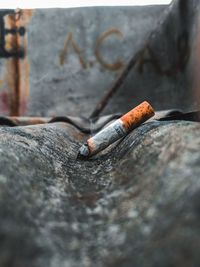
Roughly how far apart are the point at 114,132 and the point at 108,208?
21.6 inches

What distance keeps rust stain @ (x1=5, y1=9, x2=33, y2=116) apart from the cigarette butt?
2472mm

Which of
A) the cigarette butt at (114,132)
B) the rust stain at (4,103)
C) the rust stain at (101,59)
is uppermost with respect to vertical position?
the rust stain at (101,59)

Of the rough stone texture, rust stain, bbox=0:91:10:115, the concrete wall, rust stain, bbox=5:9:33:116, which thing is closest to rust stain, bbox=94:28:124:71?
the concrete wall

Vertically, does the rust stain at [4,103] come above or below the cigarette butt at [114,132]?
below

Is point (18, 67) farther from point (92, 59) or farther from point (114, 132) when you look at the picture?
point (114, 132)

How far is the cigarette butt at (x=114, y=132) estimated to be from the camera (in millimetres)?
1034

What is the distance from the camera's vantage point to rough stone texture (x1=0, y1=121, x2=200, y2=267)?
1.20ft

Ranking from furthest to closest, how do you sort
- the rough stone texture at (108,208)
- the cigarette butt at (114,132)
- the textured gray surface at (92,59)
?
1. the textured gray surface at (92,59)
2. the cigarette butt at (114,132)
3. the rough stone texture at (108,208)

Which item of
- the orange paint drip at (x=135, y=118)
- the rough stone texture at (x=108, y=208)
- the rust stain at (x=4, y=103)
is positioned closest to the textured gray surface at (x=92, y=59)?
the rust stain at (x=4, y=103)

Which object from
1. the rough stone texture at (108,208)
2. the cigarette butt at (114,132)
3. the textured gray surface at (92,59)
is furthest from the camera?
the textured gray surface at (92,59)

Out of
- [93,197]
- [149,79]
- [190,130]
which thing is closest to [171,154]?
[190,130]

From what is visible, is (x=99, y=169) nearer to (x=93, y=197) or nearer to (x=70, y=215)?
(x=93, y=197)

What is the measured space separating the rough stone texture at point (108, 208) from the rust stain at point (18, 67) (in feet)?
8.40

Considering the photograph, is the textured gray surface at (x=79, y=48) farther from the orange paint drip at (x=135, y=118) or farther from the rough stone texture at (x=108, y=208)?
the rough stone texture at (x=108, y=208)
